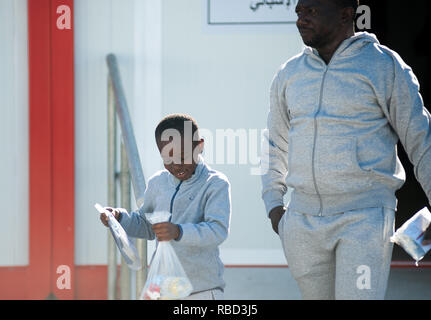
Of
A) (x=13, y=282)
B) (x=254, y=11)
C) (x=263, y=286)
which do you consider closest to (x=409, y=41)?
(x=254, y=11)

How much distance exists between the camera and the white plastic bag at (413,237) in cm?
233

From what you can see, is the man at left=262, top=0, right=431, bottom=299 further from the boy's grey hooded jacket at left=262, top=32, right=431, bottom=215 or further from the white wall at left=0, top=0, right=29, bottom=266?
the white wall at left=0, top=0, right=29, bottom=266

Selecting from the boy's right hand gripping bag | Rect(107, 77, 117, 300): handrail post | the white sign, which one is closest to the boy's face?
the boy's right hand gripping bag

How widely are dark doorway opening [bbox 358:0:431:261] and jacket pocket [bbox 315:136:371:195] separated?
13.5 feet

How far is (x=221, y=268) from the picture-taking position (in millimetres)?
2680

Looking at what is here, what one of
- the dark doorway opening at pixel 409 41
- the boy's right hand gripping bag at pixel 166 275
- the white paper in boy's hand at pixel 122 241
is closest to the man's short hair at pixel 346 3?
the boy's right hand gripping bag at pixel 166 275

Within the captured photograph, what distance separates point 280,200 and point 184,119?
44 centimetres

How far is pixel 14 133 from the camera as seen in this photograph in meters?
4.06

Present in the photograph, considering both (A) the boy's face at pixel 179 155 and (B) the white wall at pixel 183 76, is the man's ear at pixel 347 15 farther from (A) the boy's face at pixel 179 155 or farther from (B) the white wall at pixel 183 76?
(B) the white wall at pixel 183 76

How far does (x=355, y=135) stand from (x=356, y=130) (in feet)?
0.08

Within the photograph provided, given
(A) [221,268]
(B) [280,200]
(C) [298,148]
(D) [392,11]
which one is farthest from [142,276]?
(D) [392,11]

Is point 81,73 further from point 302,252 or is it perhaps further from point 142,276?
point 302,252

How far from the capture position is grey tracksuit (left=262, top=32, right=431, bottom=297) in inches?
93.0

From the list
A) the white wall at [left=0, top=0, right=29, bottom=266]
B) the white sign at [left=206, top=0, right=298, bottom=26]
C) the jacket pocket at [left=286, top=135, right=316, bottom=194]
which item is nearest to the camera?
the jacket pocket at [left=286, top=135, right=316, bottom=194]
